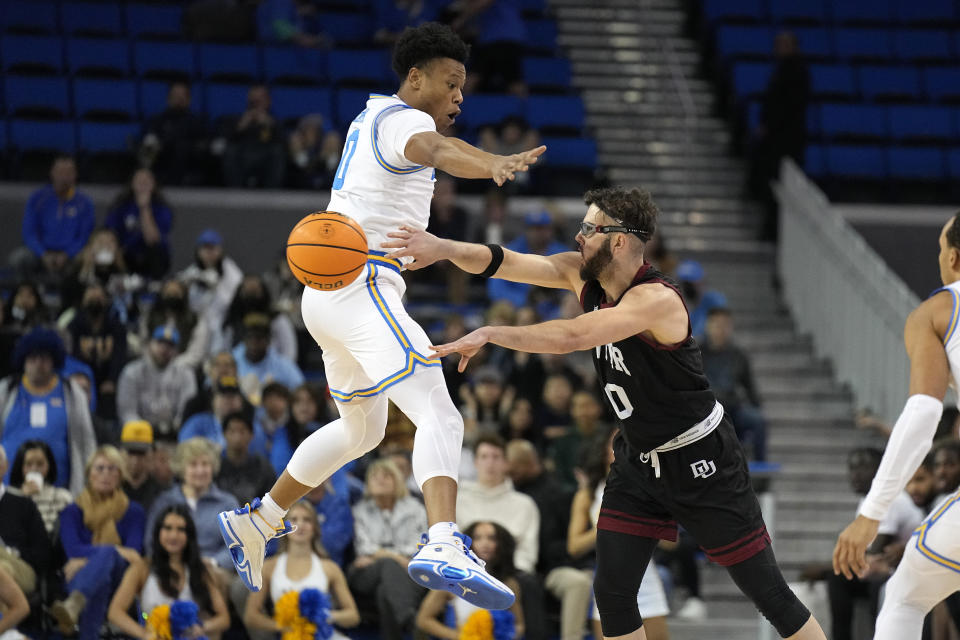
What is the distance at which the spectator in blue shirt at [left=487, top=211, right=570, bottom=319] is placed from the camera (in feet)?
38.8

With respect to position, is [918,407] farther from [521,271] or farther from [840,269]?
[840,269]

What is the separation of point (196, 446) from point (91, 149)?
535 cm

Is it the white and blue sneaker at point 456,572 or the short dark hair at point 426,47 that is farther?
the short dark hair at point 426,47

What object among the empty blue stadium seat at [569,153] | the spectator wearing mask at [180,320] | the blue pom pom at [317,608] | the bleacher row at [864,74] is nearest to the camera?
the blue pom pom at [317,608]

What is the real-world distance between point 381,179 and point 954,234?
7.20 ft

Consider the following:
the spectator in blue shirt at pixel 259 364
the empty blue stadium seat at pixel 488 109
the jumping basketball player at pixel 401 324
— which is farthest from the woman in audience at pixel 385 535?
the empty blue stadium seat at pixel 488 109

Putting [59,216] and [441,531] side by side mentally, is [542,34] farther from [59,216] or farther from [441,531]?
[441,531]

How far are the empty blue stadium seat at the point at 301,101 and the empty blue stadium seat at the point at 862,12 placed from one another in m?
6.31

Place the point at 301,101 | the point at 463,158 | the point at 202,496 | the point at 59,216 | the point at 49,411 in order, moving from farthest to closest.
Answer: the point at 301,101, the point at 59,216, the point at 49,411, the point at 202,496, the point at 463,158

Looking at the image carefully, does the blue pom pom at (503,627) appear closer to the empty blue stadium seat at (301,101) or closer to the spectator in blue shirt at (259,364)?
the spectator in blue shirt at (259,364)

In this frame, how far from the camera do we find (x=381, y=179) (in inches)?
204

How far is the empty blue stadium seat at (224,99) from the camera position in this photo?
13367mm

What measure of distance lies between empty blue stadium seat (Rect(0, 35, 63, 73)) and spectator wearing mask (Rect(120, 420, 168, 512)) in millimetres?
5673

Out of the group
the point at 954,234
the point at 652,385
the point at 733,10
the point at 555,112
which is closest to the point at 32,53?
the point at 555,112
